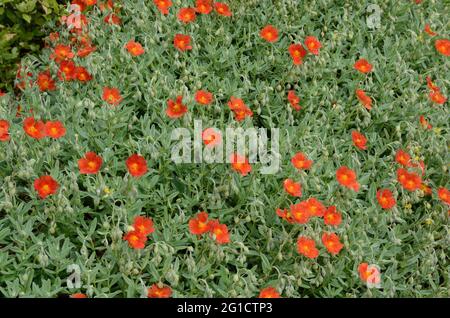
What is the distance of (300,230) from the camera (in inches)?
164

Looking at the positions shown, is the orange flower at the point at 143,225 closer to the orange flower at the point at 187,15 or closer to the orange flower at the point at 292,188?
the orange flower at the point at 292,188

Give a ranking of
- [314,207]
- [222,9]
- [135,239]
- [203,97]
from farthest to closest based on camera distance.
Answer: [222,9], [203,97], [314,207], [135,239]

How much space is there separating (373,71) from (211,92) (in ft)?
4.56

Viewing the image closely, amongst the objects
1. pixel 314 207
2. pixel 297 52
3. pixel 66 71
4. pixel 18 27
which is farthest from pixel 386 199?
pixel 18 27

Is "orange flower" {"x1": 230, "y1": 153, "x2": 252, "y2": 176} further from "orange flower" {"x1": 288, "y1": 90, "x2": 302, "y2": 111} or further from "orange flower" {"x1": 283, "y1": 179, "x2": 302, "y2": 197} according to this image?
"orange flower" {"x1": 288, "y1": 90, "x2": 302, "y2": 111}

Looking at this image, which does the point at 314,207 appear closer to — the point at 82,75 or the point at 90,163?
the point at 90,163

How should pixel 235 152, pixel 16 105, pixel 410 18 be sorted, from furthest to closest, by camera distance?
pixel 410 18
pixel 16 105
pixel 235 152

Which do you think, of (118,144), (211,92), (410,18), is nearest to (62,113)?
(118,144)

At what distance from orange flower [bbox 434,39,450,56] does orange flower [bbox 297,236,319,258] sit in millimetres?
2718

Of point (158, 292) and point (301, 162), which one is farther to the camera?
point (301, 162)

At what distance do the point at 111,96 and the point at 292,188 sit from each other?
1444 millimetres

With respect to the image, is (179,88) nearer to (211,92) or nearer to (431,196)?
(211,92)

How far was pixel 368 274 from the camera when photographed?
400cm

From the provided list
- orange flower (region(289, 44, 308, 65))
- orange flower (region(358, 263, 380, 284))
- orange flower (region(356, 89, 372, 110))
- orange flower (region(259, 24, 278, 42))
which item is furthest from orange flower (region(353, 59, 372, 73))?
orange flower (region(358, 263, 380, 284))
